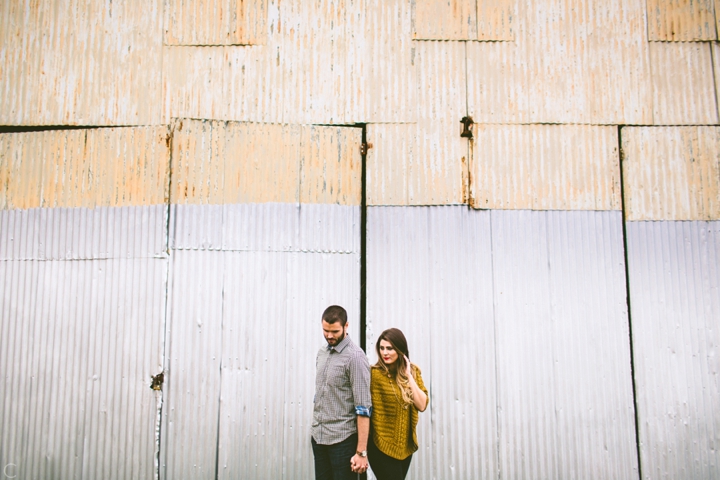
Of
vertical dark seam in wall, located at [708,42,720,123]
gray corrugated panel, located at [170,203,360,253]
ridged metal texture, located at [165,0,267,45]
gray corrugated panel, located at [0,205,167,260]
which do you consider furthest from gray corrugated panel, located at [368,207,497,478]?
vertical dark seam in wall, located at [708,42,720,123]

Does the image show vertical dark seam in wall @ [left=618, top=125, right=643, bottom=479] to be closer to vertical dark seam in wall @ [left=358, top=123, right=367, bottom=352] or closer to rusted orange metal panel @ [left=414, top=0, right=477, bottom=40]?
rusted orange metal panel @ [left=414, top=0, right=477, bottom=40]

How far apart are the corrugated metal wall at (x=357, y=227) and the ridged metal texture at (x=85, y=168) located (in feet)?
0.10

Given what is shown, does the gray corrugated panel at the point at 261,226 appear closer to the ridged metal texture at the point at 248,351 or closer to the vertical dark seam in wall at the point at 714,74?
the ridged metal texture at the point at 248,351

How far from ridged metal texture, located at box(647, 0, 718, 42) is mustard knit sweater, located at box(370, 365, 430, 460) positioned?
492cm

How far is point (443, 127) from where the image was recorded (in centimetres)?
509

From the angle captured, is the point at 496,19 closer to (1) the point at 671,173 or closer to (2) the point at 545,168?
(2) the point at 545,168

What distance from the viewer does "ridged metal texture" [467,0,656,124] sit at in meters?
5.11

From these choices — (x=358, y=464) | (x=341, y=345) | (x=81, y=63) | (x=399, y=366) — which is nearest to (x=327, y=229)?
(x=341, y=345)

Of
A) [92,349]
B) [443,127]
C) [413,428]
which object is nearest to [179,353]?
[92,349]

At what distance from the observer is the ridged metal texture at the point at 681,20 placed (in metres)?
5.18

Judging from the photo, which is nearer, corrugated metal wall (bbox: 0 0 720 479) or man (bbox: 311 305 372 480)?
man (bbox: 311 305 372 480)

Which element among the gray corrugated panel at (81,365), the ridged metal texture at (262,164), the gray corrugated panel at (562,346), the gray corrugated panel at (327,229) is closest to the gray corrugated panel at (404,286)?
the gray corrugated panel at (327,229)

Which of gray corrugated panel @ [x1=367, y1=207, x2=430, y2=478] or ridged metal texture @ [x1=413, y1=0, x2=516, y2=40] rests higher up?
ridged metal texture @ [x1=413, y1=0, x2=516, y2=40]

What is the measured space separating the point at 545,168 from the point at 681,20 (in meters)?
2.37
